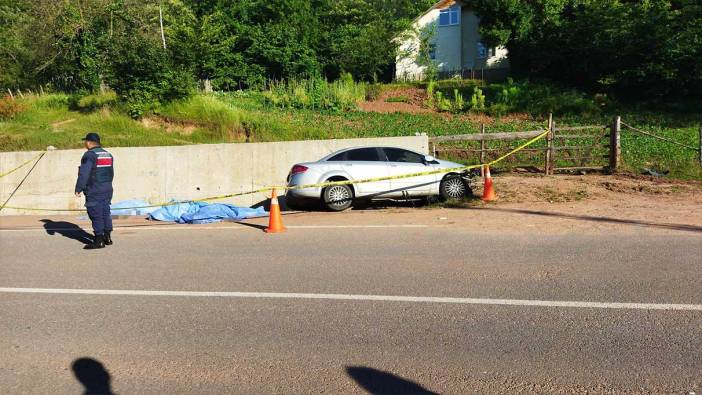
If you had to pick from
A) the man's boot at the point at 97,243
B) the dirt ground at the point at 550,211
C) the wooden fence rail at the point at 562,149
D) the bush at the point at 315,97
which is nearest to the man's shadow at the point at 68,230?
the dirt ground at the point at 550,211

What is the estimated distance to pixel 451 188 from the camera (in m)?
14.2

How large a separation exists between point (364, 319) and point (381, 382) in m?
1.35

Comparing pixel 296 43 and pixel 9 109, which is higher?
pixel 296 43

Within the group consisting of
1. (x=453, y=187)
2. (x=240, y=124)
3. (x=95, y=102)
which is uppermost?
(x=95, y=102)

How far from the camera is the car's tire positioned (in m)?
14.2

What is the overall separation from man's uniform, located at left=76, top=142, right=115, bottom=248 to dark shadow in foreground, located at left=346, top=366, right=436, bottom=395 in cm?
668

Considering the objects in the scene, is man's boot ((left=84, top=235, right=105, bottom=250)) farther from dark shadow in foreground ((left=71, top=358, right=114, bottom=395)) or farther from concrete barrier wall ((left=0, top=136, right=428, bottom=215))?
concrete barrier wall ((left=0, top=136, right=428, bottom=215))

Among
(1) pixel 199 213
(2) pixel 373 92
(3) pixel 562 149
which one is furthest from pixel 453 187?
(2) pixel 373 92

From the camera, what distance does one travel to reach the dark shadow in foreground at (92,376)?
14.0 feet

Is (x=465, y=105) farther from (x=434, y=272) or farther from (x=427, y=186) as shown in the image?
(x=434, y=272)

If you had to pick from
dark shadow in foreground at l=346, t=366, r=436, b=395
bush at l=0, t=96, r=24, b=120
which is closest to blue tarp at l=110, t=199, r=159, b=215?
dark shadow in foreground at l=346, t=366, r=436, b=395

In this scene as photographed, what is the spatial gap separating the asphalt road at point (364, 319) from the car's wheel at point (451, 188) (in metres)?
4.85

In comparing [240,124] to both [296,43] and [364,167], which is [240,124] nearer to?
[364,167]

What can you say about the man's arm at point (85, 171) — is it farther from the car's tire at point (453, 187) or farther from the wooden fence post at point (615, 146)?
the wooden fence post at point (615, 146)
